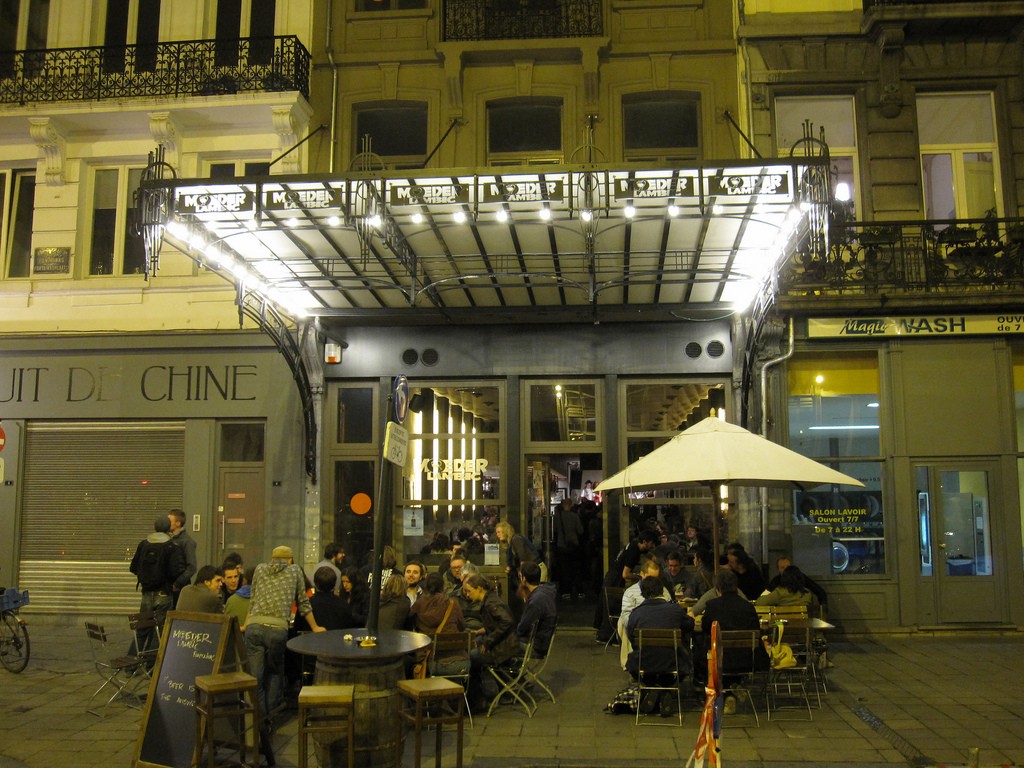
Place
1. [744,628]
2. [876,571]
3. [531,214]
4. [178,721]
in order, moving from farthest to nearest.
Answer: [876,571]
[531,214]
[744,628]
[178,721]

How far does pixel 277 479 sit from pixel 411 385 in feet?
8.36

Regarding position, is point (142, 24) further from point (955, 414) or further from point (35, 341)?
point (955, 414)

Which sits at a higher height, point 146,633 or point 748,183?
point 748,183

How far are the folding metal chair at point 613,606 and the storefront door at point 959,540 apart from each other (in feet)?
15.4

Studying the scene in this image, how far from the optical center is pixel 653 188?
9.84 meters

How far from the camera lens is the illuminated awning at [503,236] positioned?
9.79 meters

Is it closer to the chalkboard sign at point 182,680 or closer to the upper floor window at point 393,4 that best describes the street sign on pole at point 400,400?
the chalkboard sign at point 182,680

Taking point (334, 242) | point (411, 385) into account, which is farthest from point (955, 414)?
point (334, 242)

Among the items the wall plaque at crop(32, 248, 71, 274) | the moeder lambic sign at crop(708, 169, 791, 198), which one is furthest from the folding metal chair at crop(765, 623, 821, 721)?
the wall plaque at crop(32, 248, 71, 274)

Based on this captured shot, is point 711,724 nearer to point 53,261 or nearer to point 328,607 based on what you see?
point 328,607

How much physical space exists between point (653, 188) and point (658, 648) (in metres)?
4.71

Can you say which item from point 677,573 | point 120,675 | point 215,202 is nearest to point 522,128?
point 215,202

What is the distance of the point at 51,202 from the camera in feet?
49.9

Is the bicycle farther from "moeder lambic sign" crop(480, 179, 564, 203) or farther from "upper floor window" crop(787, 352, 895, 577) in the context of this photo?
"upper floor window" crop(787, 352, 895, 577)
